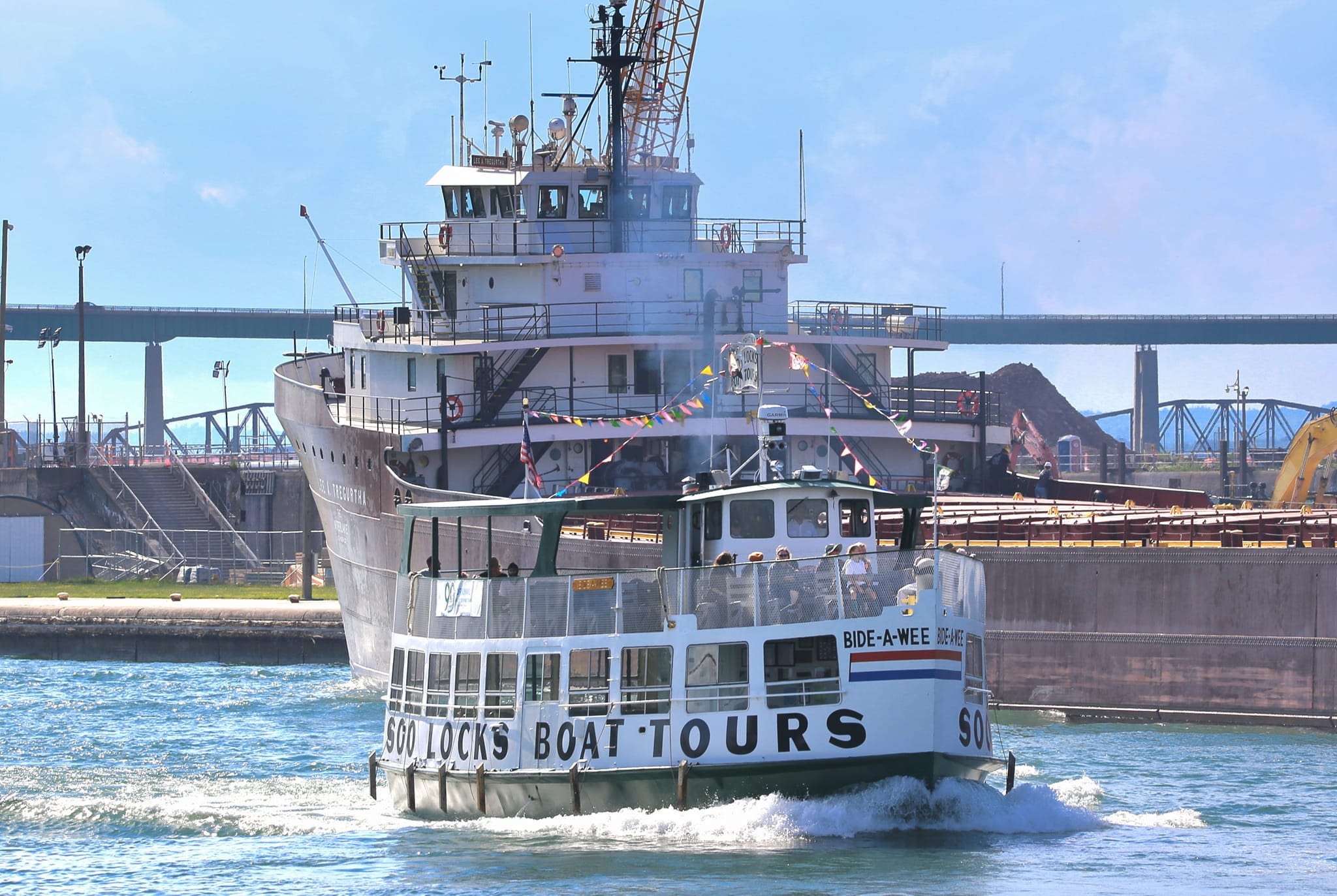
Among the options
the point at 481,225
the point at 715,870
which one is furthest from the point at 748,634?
the point at 481,225

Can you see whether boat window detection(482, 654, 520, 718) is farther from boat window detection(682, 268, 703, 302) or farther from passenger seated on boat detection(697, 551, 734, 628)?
boat window detection(682, 268, 703, 302)

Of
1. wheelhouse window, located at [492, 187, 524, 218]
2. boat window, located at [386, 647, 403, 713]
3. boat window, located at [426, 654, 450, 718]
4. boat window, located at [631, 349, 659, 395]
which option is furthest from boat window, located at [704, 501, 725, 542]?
wheelhouse window, located at [492, 187, 524, 218]

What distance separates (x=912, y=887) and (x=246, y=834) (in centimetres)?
1062

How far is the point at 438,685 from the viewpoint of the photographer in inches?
1186

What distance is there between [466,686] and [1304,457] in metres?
30.2

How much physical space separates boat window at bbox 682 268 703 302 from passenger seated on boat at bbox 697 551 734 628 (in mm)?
23429

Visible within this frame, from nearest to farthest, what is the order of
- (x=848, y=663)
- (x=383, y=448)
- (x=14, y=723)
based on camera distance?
1. (x=848, y=663)
2. (x=14, y=723)
3. (x=383, y=448)

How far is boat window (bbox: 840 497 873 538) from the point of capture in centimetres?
2836

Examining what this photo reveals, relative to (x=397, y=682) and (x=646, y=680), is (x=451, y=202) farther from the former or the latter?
(x=646, y=680)

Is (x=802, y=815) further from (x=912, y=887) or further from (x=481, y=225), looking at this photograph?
(x=481, y=225)

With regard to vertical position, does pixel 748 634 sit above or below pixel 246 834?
above

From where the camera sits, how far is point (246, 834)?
96.2 ft

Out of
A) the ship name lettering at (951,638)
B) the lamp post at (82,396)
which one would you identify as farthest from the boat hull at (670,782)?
the lamp post at (82,396)

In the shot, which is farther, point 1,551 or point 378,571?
point 1,551
